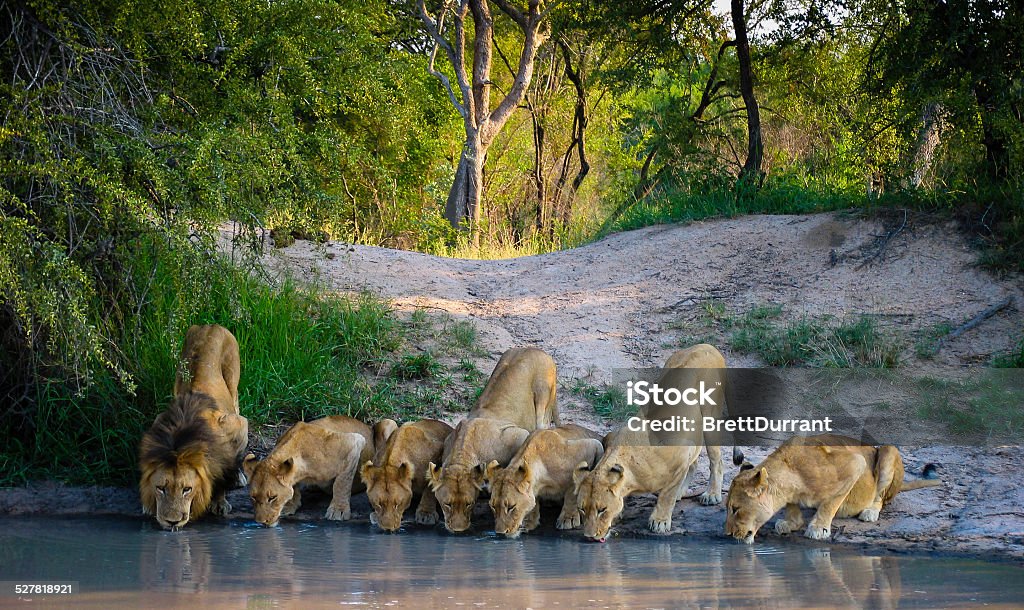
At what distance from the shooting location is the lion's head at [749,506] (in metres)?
7.23

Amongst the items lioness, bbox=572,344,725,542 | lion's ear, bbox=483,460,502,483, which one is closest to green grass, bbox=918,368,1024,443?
lioness, bbox=572,344,725,542

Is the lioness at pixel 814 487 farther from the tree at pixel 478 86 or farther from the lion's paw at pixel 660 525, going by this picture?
the tree at pixel 478 86

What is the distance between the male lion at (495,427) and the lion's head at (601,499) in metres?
0.78

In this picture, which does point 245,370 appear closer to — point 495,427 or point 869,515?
point 495,427

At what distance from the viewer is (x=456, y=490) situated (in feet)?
25.0

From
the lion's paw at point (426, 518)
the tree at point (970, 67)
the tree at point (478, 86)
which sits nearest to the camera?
the lion's paw at point (426, 518)

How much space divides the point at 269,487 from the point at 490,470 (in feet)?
5.18

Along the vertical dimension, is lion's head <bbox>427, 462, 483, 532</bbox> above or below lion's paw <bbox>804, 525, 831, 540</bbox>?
above

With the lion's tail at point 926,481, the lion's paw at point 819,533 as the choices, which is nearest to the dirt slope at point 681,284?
the lion's tail at point 926,481

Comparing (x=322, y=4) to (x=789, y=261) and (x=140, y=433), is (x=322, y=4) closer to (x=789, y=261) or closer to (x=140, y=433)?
(x=140, y=433)

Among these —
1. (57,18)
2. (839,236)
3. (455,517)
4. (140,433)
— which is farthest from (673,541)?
(839,236)

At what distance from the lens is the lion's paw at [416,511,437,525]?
7902 mm

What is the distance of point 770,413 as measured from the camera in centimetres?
1005

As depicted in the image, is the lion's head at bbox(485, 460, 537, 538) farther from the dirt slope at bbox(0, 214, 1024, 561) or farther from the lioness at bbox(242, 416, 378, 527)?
the dirt slope at bbox(0, 214, 1024, 561)
